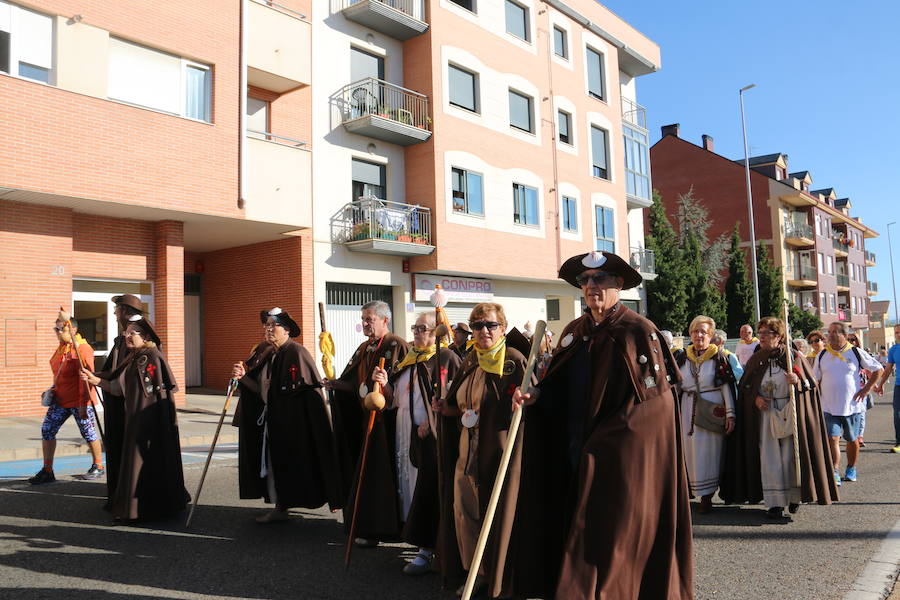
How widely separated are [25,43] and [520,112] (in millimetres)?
15737

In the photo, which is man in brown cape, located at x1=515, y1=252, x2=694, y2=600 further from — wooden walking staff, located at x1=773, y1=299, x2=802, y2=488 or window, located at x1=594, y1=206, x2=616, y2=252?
window, located at x1=594, y1=206, x2=616, y2=252

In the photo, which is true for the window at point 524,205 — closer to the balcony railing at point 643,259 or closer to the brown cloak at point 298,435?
the balcony railing at point 643,259

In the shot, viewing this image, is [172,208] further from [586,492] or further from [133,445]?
[586,492]

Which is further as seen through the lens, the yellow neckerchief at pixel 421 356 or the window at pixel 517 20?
the window at pixel 517 20

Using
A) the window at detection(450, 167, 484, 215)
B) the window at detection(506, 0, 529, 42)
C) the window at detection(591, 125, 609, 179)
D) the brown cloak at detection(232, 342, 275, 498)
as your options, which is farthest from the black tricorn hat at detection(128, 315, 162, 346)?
the window at detection(591, 125, 609, 179)

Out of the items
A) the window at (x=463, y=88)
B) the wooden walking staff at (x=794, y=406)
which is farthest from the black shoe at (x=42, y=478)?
the window at (x=463, y=88)

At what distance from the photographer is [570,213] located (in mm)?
27422

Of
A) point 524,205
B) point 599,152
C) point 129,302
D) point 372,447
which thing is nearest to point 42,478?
point 129,302

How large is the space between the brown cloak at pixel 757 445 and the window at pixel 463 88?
1668cm

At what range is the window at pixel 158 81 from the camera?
15.0 meters

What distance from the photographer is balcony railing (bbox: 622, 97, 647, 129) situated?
31.9 metres

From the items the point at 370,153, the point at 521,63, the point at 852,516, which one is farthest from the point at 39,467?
the point at 521,63

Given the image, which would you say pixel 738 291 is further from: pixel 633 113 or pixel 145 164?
pixel 145 164

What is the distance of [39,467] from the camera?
9.77 m
